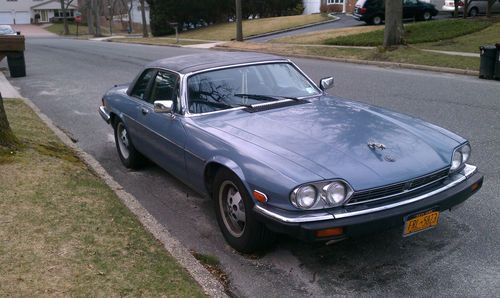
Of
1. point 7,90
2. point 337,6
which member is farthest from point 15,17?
point 7,90

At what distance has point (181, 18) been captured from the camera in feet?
149

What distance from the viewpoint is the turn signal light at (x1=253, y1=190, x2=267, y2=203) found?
3500mm

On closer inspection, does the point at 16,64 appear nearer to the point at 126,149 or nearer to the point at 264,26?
the point at 126,149

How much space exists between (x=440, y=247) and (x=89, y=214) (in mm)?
3026

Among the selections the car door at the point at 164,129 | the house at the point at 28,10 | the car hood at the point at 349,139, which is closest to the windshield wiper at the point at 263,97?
the car hood at the point at 349,139

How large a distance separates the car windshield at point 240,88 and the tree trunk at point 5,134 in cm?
245

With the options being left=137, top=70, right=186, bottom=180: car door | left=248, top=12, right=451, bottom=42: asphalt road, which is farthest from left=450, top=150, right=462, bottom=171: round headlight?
left=248, top=12, right=451, bottom=42: asphalt road

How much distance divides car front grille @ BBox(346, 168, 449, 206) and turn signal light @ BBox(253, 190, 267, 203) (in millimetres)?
571

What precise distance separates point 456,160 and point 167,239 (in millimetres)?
2429

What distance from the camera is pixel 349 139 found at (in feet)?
12.8

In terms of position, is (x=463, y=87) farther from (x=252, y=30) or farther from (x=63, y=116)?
(x=252, y=30)

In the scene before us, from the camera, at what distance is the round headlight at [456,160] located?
12.9ft

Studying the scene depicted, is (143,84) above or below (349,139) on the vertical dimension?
above

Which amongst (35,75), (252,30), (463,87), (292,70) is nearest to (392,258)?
(292,70)
